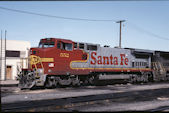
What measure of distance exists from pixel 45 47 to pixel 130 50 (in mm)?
10262

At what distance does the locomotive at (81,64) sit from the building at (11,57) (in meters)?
13.0

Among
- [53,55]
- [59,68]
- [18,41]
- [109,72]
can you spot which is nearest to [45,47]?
[53,55]

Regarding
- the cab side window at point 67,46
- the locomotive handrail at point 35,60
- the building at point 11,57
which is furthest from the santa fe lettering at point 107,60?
the building at point 11,57

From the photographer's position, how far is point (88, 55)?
18.3 m

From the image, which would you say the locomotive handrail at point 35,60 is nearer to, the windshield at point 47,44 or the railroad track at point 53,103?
the windshield at point 47,44

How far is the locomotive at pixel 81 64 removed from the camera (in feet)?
51.4

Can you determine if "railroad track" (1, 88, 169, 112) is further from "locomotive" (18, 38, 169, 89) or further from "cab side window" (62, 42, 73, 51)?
"cab side window" (62, 42, 73, 51)

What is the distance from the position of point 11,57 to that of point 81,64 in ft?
50.8

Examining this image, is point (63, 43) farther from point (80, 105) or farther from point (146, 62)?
point (146, 62)

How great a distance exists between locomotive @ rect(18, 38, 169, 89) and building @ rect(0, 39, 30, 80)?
12961mm

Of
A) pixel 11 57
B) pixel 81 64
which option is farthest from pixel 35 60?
pixel 11 57

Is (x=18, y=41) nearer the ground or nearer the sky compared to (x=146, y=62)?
nearer the sky

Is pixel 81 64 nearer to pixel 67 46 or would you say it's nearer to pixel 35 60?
pixel 67 46

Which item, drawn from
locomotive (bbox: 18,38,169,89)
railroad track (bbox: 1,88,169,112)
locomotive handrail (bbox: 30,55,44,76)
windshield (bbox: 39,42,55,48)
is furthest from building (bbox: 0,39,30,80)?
railroad track (bbox: 1,88,169,112)
